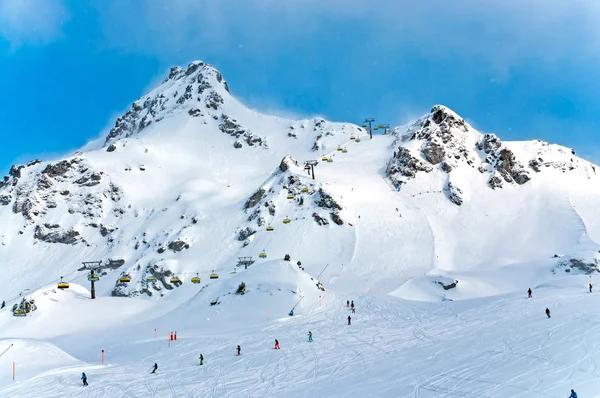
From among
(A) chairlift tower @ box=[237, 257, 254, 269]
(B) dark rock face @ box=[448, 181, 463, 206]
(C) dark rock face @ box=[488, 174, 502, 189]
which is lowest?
(A) chairlift tower @ box=[237, 257, 254, 269]

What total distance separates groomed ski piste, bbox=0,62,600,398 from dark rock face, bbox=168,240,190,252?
Answer: 1.02 meters

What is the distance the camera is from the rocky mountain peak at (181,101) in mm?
164250

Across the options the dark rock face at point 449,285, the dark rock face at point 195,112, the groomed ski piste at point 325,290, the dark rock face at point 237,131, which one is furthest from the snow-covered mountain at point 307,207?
the dark rock face at point 195,112

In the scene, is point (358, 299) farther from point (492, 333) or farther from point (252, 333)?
point (492, 333)

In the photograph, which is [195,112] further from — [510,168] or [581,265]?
[581,265]

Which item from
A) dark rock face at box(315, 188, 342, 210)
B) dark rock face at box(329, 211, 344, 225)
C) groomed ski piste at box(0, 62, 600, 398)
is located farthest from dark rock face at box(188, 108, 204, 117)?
dark rock face at box(329, 211, 344, 225)

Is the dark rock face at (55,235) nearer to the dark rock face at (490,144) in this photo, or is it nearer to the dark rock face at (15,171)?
the dark rock face at (15,171)

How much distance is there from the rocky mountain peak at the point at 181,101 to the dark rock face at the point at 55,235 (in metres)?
68.3

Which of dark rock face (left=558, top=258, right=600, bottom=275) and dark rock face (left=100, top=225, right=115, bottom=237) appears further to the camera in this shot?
dark rock face (left=100, top=225, right=115, bottom=237)

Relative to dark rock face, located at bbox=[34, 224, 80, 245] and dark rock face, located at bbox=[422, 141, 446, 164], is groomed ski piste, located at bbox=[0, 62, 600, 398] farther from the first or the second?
dark rock face, located at bbox=[422, 141, 446, 164]

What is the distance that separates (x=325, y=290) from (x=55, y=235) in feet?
258

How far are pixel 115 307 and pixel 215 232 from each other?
2463 cm

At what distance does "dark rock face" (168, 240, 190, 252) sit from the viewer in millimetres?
80125

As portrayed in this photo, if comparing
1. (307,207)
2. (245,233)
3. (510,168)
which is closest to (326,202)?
(307,207)
